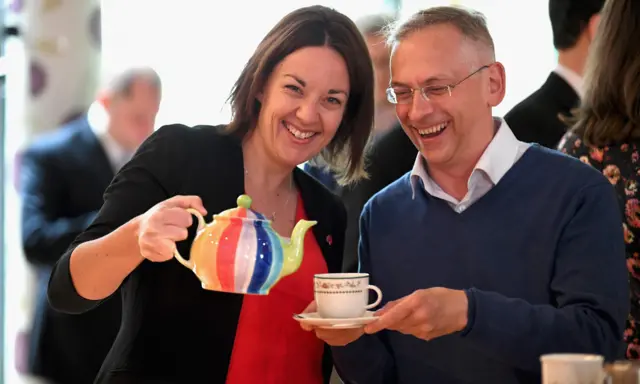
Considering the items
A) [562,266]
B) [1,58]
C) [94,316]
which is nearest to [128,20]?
[1,58]

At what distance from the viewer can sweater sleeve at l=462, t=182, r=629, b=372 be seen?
153cm

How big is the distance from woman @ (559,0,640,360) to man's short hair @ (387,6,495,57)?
14.7 inches

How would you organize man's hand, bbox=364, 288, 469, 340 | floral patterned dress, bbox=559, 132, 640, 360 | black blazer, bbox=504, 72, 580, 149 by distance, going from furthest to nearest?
black blazer, bbox=504, 72, 580, 149 → floral patterned dress, bbox=559, 132, 640, 360 → man's hand, bbox=364, 288, 469, 340

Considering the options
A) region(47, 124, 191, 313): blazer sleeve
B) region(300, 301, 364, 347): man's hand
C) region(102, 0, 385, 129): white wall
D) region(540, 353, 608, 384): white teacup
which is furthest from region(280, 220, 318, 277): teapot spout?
region(102, 0, 385, 129): white wall

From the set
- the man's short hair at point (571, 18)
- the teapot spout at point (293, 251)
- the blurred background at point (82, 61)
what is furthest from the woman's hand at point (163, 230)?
the blurred background at point (82, 61)

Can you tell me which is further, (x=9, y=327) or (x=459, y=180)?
(x=9, y=327)

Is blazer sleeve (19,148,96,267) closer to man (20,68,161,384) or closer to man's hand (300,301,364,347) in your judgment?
man (20,68,161,384)

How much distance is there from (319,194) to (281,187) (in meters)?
0.10

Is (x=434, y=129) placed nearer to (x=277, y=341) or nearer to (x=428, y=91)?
(x=428, y=91)

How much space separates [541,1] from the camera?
418 centimetres

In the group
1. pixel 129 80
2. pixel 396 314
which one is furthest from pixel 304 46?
pixel 129 80

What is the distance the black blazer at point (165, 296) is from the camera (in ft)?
5.88

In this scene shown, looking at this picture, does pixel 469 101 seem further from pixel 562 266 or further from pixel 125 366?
pixel 125 366

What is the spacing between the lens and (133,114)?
3209mm
